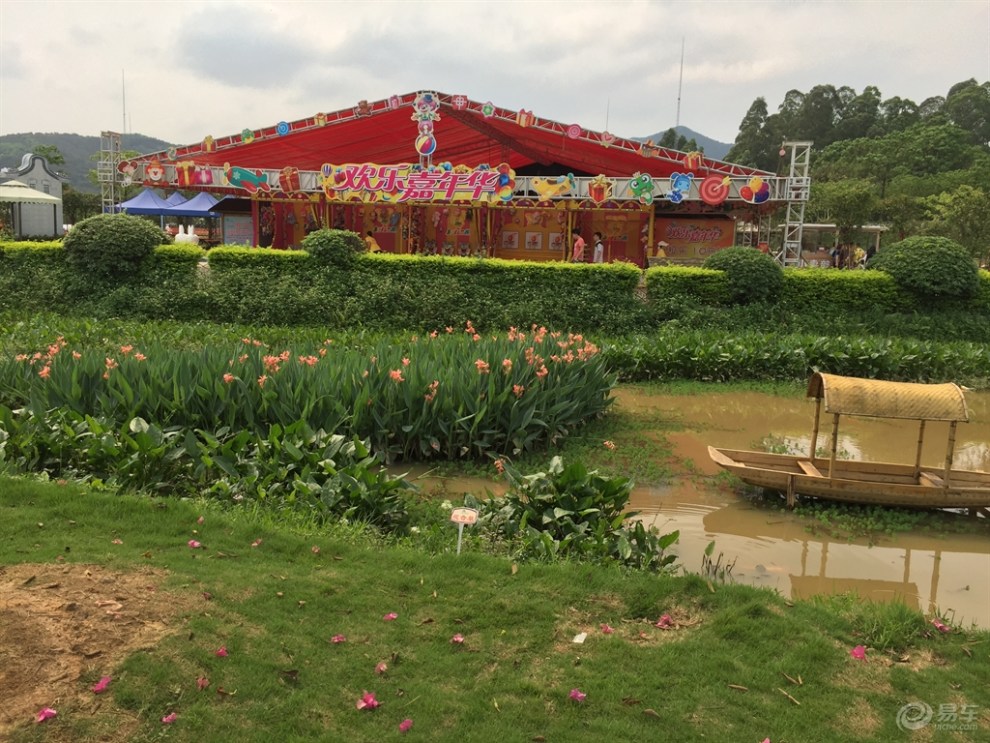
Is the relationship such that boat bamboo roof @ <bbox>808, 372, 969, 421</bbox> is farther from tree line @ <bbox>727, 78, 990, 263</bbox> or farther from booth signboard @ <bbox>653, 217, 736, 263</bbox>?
tree line @ <bbox>727, 78, 990, 263</bbox>

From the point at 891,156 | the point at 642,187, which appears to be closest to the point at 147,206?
the point at 642,187

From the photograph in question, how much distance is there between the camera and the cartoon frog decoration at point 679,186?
1912 cm

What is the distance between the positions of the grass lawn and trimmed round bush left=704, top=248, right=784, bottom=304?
32.4 feet

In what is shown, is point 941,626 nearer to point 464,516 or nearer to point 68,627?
point 464,516

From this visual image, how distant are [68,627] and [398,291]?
1042 cm

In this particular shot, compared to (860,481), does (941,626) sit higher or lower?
lower

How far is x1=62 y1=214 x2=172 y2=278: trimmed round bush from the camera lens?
45.2ft

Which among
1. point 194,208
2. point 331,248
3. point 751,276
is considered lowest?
point 751,276

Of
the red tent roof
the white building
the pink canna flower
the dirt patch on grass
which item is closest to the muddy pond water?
the pink canna flower

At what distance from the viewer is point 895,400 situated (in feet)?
19.1

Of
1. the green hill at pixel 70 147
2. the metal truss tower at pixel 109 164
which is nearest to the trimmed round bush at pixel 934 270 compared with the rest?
the metal truss tower at pixel 109 164

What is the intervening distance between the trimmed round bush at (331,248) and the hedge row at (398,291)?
0.09m

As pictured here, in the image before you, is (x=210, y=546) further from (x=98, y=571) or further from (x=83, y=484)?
(x=83, y=484)

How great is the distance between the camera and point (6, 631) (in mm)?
3080
